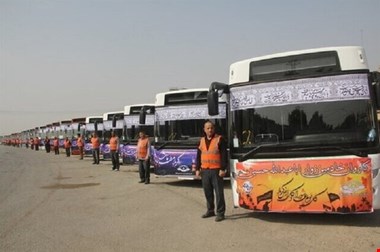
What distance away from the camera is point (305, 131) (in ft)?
25.9

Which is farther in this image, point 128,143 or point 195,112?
point 128,143

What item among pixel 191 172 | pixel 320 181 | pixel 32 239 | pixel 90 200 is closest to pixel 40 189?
pixel 90 200

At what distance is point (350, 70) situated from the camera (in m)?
7.69

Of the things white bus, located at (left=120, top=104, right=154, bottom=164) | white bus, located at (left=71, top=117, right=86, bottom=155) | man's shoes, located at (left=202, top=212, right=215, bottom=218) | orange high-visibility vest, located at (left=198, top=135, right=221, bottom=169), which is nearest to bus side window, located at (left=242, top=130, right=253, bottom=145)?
orange high-visibility vest, located at (left=198, top=135, right=221, bottom=169)

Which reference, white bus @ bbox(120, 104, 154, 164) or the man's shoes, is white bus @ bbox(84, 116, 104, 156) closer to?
white bus @ bbox(120, 104, 154, 164)

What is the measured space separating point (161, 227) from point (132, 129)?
1259 centimetres

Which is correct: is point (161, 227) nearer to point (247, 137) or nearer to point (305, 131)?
point (247, 137)

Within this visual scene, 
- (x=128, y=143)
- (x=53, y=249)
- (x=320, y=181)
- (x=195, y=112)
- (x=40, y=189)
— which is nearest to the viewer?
(x=53, y=249)

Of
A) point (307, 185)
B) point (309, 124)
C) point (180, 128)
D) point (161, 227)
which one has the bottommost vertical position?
point (161, 227)

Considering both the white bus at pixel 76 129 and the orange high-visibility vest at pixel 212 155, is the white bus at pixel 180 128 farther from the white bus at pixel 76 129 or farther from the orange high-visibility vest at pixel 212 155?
the white bus at pixel 76 129

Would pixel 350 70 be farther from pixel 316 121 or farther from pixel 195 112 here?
pixel 195 112

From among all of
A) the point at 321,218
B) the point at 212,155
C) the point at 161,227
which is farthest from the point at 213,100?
the point at 321,218

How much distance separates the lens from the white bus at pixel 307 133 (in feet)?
24.4

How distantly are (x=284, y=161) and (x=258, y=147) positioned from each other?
1.69ft
